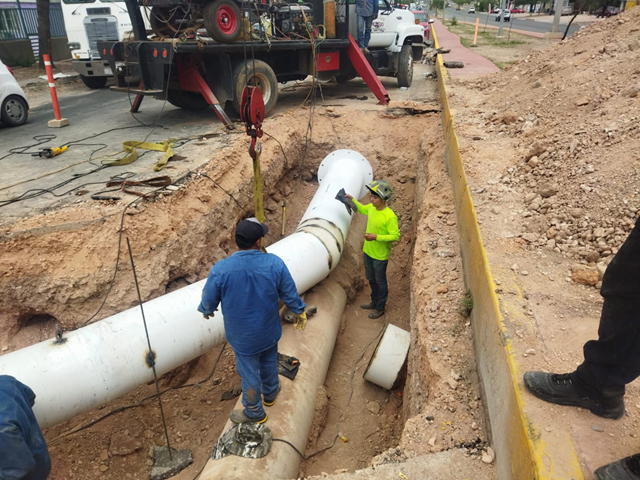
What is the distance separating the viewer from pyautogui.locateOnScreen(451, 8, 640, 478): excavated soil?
7.79 ft

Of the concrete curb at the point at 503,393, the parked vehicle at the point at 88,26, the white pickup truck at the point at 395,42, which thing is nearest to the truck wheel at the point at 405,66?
the white pickup truck at the point at 395,42

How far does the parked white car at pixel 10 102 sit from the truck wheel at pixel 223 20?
4026 millimetres

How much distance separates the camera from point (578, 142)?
4375 millimetres

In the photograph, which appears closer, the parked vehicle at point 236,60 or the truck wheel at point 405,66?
the parked vehicle at point 236,60

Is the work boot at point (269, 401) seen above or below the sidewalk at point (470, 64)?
below

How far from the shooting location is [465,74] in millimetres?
11258

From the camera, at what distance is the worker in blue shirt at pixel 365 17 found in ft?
32.1

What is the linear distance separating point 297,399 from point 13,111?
7.89m

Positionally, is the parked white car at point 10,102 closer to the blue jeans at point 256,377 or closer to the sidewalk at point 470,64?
the blue jeans at point 256,377

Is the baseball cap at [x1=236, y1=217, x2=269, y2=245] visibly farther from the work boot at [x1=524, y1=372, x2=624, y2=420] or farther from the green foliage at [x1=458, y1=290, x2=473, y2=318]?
the work boot at [x1=524, y1=372, x2=624, y2=420]

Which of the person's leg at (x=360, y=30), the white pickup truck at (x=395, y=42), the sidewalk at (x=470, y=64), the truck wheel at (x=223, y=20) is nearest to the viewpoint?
the truck wheel at (x=223, y=20)

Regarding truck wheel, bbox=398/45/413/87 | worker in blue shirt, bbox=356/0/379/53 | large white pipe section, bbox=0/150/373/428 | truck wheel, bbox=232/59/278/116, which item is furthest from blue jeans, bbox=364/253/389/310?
truck wheel, bbox=398/45/413/87

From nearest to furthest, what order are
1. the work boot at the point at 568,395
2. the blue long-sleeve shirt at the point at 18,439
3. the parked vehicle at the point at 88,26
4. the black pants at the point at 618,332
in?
the black pants at the point at 618,332
the work boot at the point at 568,395
the blue long-sleeve shirt at the point at 18,439
the parked vehicle at the point at 88,26

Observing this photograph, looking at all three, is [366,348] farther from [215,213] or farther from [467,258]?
[215,213]
